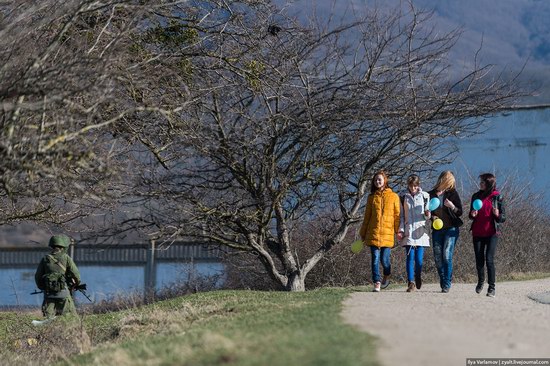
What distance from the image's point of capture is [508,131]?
35.5 metres

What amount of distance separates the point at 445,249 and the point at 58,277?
6339 mm

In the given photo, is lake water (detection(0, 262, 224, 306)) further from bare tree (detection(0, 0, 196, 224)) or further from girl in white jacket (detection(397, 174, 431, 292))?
bare tree (detection(0, 0, 196, 224))

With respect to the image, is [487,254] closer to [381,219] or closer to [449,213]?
[449,213]

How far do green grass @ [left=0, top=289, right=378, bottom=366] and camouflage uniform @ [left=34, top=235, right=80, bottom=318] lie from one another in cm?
223

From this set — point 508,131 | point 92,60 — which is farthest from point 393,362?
point 508,131

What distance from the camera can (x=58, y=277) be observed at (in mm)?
17078

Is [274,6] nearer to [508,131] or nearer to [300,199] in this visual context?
[300,199]

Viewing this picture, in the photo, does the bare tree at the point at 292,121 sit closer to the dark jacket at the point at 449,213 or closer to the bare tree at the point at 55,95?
the dark jacket at the point at 449,213

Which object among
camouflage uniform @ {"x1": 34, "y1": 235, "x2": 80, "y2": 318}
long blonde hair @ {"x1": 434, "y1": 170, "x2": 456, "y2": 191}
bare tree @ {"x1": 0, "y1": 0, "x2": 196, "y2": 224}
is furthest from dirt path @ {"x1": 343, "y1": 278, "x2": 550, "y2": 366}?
camouflage uniform @ {"x1": 34, "y1": 235, "x2": 80, "y2": 318}

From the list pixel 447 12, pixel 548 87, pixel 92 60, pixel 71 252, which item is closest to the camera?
pixel 92 60

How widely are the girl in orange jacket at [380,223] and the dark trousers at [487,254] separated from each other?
127 cm

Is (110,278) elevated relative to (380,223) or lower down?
lower down

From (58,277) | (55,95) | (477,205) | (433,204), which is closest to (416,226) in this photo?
(433,204)

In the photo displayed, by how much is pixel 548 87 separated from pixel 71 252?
2106cm
